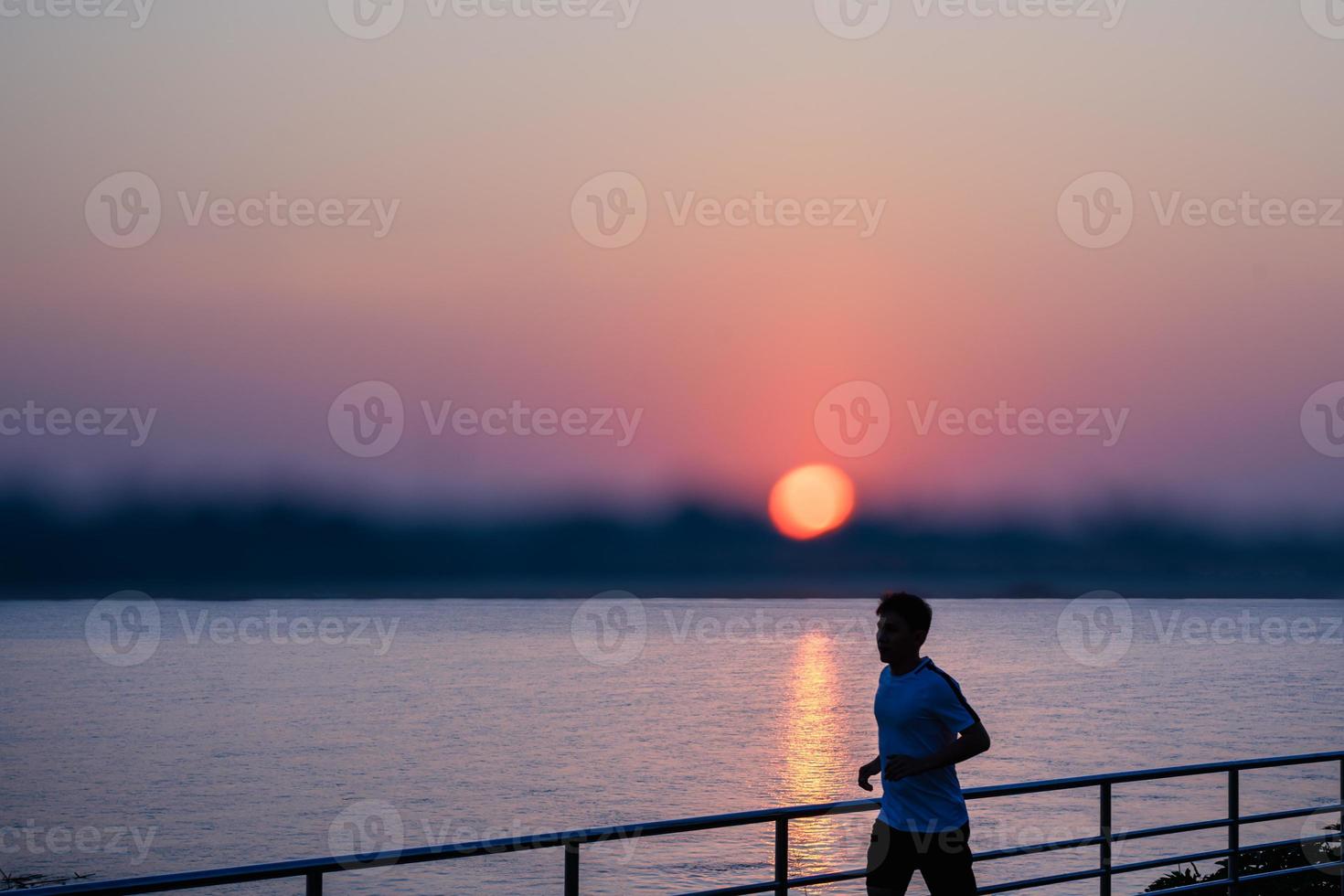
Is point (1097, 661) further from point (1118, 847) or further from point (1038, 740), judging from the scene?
point (1118, 847)

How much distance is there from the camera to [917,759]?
5223 mm

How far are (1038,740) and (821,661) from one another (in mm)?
78757

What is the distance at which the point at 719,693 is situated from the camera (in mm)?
112188

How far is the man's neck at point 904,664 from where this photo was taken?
533 cm

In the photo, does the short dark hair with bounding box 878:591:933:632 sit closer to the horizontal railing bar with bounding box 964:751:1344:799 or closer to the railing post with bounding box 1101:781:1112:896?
the horizontal railing bar with bounding box 964:751:1344:799

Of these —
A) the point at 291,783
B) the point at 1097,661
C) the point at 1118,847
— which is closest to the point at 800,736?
the point at 291,783

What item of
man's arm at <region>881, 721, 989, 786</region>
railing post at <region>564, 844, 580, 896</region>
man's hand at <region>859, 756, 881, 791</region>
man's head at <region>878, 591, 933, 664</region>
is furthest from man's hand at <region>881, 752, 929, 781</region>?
railing post at <region>564, 844, 580, 896</region>

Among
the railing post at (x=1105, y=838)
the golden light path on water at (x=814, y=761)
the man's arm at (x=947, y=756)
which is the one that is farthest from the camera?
the golden light path on water at (x=814, y=761)

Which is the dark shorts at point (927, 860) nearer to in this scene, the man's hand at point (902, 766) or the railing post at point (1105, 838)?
the man's hand at point (902, 766)

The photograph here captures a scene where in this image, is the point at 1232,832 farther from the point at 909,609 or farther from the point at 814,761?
the point at 814,761

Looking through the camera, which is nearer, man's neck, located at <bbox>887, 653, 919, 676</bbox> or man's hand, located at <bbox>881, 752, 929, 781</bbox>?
man's hand, located at <bbox>881, 752, 929, 781</bbox>

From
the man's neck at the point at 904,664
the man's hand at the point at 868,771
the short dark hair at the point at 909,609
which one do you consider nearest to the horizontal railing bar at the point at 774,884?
the man's hand at the point at 868,771

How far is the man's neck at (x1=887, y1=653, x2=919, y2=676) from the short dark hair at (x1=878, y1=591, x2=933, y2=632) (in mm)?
109

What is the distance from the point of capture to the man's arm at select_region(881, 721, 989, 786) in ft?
16.9
